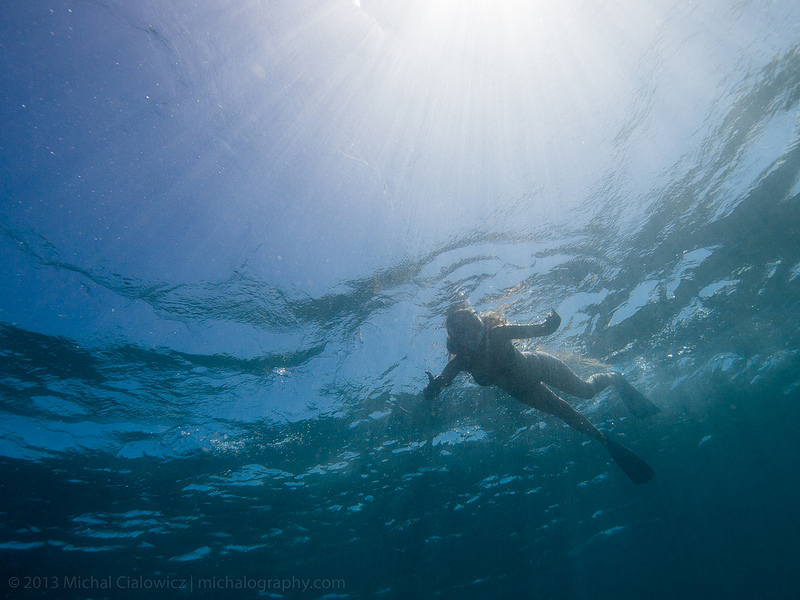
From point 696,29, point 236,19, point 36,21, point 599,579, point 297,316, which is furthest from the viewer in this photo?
point 599,579

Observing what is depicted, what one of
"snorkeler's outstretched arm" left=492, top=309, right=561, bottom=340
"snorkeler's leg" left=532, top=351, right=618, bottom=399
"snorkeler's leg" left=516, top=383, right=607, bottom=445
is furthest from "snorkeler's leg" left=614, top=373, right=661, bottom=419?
"snorkeler's outstretched arm" left=492, top=309, right=561, bottom=340

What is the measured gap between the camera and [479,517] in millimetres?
18797

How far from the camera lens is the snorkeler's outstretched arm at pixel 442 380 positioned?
515 centimetres

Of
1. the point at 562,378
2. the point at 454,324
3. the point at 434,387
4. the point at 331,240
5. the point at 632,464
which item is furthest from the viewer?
the point at 331,240

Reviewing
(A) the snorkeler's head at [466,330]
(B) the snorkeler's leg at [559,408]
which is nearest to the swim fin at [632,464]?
(B) the snorkeler's leg at [559,408]

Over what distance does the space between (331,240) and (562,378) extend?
5.70 meters

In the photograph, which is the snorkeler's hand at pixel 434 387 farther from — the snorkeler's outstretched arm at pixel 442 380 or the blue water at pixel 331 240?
the blue water at pixel 331 240

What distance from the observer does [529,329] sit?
16.0ft

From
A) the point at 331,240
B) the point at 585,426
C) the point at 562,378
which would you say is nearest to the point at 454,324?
the point at 562,378

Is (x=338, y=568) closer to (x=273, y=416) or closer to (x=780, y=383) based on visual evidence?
(x=273, y=416)

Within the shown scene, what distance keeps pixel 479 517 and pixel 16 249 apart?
21713 mm

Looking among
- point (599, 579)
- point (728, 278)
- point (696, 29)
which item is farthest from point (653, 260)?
point (599, 579)

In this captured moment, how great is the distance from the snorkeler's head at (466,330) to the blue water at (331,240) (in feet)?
11.3

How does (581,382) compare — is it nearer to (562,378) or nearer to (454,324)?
(562,378)
